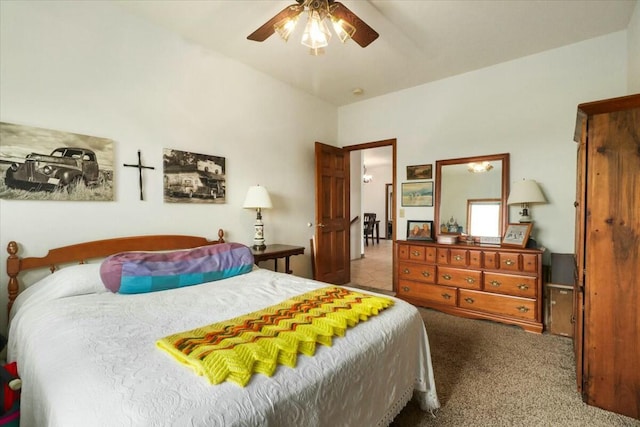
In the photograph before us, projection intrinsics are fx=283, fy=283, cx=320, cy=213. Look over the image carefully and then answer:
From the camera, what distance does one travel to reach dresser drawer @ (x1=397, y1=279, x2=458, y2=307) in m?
3.17

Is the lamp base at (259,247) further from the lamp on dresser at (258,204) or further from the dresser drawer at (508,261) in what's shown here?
the dresser drawer at (508,261)

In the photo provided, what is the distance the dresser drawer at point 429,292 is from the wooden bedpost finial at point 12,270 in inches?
136

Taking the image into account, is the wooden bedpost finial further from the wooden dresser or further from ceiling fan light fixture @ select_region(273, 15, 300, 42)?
the wooden dresser

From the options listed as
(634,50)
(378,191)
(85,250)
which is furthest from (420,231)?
(378,191)

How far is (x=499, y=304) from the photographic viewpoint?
2.88 meters

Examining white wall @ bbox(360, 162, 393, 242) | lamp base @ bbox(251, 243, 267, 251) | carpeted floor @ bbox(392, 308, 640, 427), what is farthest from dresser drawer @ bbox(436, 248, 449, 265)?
white wall @ bbox(360, 162, 393, 242)

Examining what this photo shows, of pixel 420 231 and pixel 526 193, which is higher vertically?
pixel 526 193

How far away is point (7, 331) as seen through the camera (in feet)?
6.08

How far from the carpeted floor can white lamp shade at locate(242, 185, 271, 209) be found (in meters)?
2.12

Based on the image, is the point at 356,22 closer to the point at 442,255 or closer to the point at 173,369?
the point at 173,369

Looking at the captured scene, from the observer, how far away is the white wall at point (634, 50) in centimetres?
222

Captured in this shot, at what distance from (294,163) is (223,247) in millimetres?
1848

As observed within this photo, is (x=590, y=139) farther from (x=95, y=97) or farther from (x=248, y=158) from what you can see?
(x=95, y=97)

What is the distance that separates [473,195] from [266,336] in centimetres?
314
